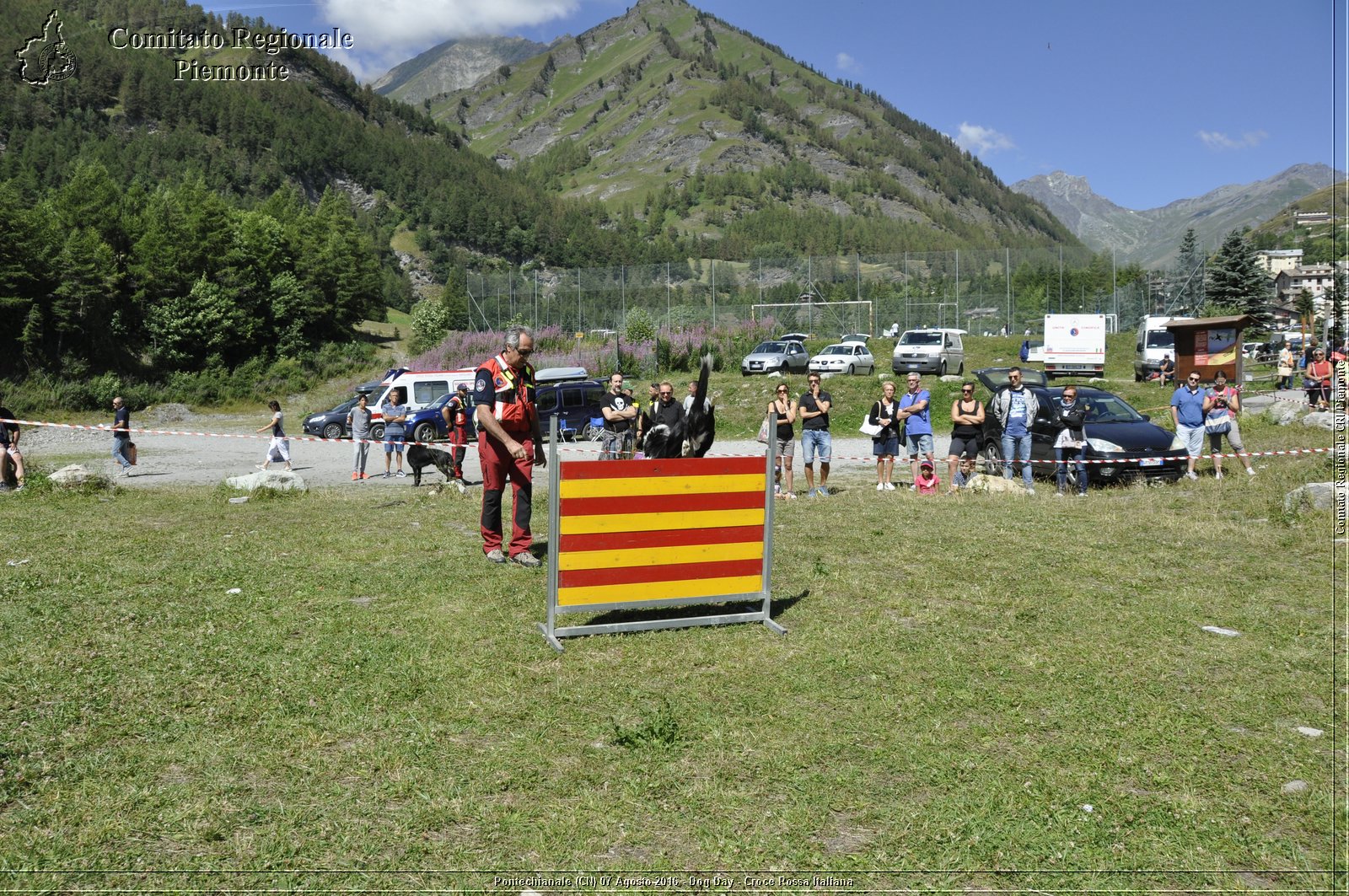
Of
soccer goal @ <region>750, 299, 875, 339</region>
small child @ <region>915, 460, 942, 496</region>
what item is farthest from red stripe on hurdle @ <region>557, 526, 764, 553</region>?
soccer goal @ <region>750, 299, 875, 339</region>

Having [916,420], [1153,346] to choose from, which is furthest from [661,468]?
[1153,346]

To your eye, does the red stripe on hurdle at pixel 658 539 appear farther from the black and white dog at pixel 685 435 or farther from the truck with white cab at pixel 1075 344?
the truck with white cab at pixel 1075 344

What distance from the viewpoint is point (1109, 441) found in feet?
47.8

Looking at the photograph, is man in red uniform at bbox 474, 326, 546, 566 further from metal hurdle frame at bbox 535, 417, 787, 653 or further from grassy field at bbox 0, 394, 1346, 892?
metal hurdle frame at bbox 535, 417, 787, 653

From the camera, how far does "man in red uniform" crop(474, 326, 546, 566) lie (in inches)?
310

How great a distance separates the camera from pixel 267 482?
44.8ft

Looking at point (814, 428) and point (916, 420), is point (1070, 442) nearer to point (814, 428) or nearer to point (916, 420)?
point (916, 420)

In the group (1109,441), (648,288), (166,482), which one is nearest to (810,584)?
(1109,441)

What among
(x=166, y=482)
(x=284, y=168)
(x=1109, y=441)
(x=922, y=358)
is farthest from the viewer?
(x=284, y=168)

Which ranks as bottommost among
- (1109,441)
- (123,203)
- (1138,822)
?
(1138,822)

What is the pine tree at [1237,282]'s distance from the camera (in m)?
57.5

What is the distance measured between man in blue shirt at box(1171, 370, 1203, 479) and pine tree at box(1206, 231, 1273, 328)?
4891cm

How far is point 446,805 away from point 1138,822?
2.87 meters

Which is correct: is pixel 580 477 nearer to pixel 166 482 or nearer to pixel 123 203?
pixel 166 482
